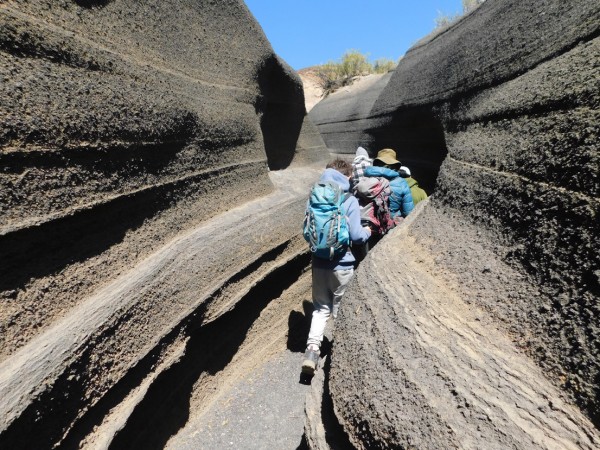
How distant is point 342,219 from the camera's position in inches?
81.1

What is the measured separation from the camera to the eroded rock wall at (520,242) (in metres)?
0.93

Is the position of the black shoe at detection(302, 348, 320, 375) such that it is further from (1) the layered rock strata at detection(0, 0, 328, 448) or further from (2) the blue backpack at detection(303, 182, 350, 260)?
(2) the blue backpack at detection(303, 182, 350, 260)

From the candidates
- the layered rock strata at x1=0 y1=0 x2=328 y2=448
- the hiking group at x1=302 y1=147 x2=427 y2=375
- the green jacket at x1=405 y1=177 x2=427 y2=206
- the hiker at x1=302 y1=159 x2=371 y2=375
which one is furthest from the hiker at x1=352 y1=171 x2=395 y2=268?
the layered rock strata at x1=0 y1=0 x2=328 y2=448

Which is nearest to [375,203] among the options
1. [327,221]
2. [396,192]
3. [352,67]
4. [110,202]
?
[396,192]

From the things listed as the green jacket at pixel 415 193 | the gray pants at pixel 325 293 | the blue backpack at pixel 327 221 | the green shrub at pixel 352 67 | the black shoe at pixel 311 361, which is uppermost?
the green shrub at pixel 352 67

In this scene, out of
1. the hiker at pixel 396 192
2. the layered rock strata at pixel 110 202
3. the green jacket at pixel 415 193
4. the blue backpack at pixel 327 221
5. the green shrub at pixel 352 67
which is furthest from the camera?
the green shrub at pixel 352 67

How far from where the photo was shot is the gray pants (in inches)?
87.7

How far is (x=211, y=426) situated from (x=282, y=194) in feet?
A: 5.44

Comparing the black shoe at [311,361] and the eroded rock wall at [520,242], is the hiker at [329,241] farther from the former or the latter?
the eroded rock wall at [520,242]

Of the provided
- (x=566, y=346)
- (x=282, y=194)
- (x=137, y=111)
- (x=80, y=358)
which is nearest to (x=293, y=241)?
(x=282, y=194)

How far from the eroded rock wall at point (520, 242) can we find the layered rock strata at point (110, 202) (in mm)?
871

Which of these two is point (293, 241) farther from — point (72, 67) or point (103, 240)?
point (72, 67)

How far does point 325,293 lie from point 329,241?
45 cm

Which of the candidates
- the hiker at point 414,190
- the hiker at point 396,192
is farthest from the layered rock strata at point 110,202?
the hiker at point 414,190
